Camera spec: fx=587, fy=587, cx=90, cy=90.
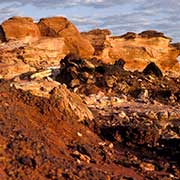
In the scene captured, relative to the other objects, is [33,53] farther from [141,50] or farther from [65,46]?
[141,50]

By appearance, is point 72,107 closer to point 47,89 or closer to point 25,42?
point 47,89

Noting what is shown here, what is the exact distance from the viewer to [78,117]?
13.8 meters

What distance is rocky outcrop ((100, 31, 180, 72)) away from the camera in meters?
30.3

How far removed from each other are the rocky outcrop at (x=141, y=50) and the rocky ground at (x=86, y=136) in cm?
1120

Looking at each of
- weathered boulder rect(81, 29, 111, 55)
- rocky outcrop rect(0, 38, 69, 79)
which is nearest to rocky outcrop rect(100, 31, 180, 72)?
weathered boulder rect(81, 29, 111, 55)

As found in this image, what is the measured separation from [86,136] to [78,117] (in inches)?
34.1

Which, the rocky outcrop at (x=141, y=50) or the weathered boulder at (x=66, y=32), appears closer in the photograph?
the weathered boulder at (x=66, y=32)

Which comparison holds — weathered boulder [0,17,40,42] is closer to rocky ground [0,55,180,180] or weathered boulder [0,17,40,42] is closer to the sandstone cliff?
the sandstone cliff

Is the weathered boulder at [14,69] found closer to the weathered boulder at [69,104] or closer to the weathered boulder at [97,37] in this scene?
the weathered boulder at [97,37]

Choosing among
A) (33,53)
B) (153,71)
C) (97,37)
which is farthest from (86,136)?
(97,37)

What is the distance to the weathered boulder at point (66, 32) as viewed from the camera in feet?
90.0

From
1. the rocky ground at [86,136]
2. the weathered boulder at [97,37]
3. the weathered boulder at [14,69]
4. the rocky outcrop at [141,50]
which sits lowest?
the rocky outcrop at [141,50]

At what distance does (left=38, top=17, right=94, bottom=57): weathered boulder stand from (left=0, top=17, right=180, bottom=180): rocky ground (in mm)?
485

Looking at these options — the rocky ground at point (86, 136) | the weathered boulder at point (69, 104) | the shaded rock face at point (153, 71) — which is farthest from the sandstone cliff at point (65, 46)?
the weathered boulder at point (69, 104)
